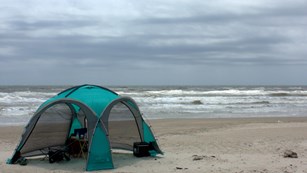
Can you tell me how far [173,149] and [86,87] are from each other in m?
3.03

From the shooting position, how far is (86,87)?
28.8 ft

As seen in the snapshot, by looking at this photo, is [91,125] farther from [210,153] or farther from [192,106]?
[192,106]

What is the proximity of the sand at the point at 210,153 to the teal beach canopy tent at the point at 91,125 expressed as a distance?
0.32 meters

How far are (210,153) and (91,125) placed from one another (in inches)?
129

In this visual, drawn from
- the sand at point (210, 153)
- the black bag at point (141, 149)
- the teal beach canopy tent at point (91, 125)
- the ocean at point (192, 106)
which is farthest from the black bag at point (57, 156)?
the ocean at point (192, 106)

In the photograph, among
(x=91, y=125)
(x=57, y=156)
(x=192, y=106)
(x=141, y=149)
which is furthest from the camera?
(x=192, y=106)

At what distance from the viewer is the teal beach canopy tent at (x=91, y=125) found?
7.85 metres

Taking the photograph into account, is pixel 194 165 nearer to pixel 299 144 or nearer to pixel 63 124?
pixel 63 124

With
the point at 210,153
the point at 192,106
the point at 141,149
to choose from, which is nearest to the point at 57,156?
the point at 141,149

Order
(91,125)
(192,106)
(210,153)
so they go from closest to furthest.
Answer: (91,125) → (210,153) → (192,106)

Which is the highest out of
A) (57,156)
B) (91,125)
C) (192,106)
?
(91,125)

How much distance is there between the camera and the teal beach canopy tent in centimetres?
785

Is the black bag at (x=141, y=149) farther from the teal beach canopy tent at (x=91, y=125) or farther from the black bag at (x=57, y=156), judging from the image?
the black bag at (x=57, y=156)

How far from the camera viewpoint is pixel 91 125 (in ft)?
25.9
